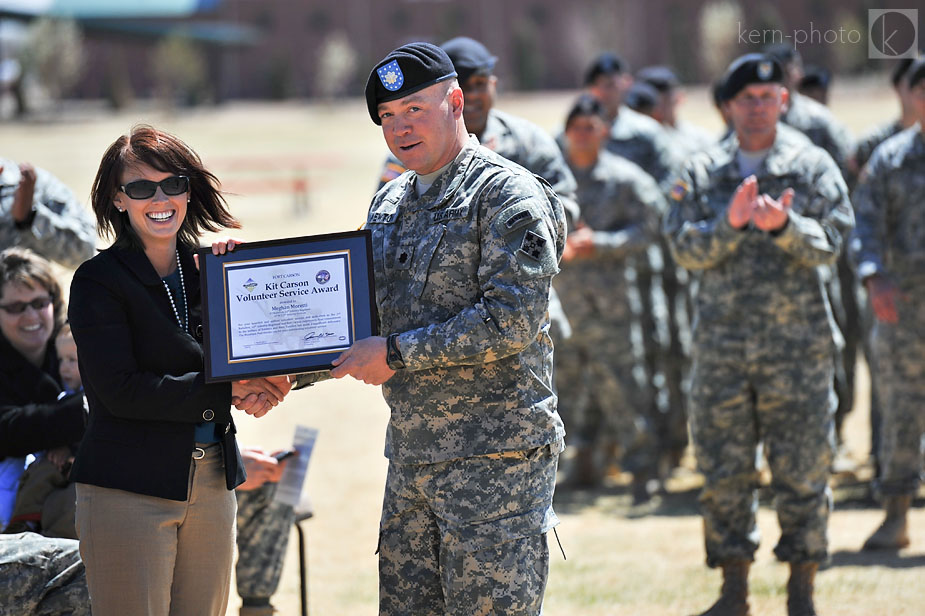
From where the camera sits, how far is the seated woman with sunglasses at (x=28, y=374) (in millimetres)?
4488

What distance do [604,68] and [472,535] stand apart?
6941 millimetres

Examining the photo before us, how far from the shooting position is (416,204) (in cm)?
375

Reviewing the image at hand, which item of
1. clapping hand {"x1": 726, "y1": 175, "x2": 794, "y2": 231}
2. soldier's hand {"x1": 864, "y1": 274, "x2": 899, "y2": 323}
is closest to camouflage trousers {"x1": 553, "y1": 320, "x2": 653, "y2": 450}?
soldier's hand {"x1": 864, "y1": 274, "x2": 899, "y2": 323}

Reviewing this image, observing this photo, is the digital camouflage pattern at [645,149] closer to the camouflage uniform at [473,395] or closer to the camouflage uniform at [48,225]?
the camouflage uniform at [48,225]

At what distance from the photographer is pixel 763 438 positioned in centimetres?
541

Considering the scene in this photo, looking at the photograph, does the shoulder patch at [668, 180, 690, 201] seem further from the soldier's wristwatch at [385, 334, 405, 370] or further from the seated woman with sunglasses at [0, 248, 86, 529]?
the seated woman with sunglasses at [0, 248, 86, 529]

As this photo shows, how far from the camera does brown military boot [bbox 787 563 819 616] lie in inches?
205

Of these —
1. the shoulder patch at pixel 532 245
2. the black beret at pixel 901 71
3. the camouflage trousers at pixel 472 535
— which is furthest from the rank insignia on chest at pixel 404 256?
the black beret at pixel 901 71

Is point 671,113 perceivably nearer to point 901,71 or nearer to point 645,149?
point 645,149

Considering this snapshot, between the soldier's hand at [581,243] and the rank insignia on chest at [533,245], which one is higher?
the rank insignia on chest at [533,245]

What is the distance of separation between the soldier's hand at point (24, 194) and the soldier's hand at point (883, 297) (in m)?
4.44

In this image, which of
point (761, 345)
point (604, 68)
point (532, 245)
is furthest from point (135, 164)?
point (604, 68)

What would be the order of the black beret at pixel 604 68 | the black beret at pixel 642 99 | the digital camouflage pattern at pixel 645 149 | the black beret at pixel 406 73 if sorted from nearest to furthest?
the black beret at pixel 406 73, the digital camouflage pattern at pixel 645 149, the black beret at pixel 604 68, the black beret at pixel 642 99

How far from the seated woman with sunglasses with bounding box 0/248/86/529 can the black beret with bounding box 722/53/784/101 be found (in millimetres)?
3131
